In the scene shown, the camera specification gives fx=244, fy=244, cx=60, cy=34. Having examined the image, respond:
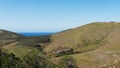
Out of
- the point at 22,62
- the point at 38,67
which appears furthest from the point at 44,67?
the point at 22,62

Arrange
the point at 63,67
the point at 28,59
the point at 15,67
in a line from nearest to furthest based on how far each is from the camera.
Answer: the point at 15,67 < the point at 28,59 < the point at 63,67

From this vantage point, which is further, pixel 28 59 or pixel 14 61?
pixel 28 59

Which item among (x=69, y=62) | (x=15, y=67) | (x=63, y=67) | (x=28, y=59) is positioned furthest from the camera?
(x=69, y=62)

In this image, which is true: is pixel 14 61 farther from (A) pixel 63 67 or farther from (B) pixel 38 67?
(A) pixel 63 67

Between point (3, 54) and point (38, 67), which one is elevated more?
point (3, 54)

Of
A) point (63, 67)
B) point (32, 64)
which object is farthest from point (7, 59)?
point (63, 67)

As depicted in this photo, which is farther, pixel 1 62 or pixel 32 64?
pixel 32 64

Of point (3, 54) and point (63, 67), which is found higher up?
point (3, 54)

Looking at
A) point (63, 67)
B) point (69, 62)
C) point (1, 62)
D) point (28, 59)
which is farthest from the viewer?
point (69, 62)

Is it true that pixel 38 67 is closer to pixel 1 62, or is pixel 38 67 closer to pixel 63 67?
pixel 63 67
